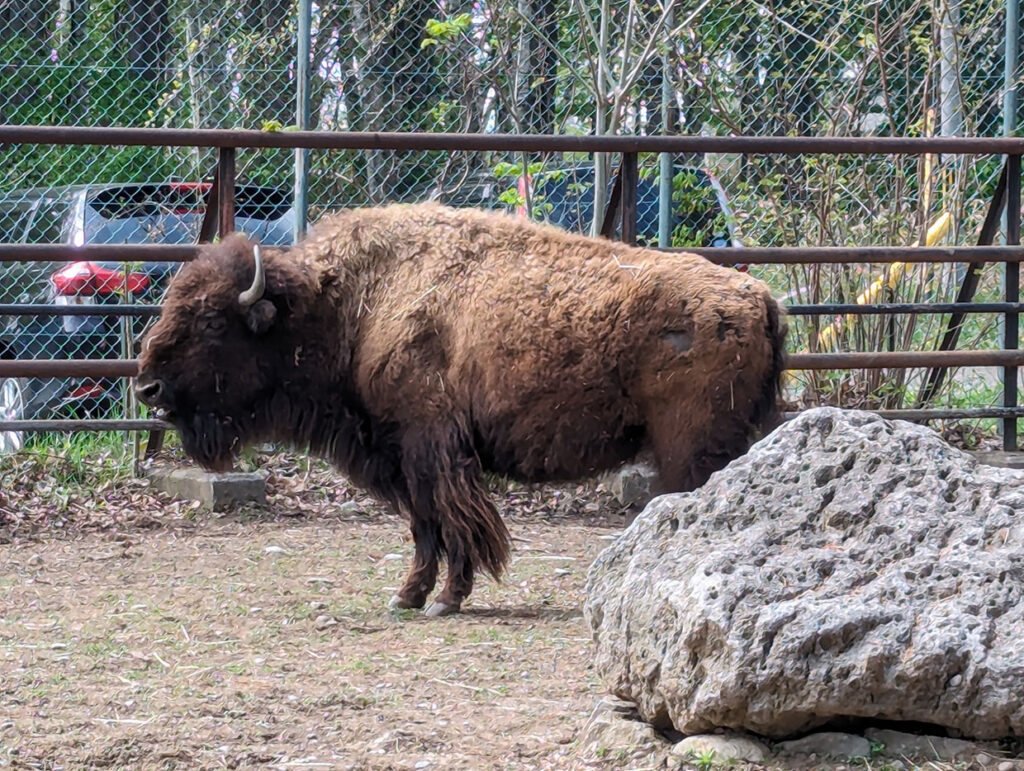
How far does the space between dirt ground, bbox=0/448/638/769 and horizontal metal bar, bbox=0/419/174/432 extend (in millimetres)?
396

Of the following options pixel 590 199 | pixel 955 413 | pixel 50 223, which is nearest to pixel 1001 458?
pixel 955 413

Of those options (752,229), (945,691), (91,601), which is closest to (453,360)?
(91,601)

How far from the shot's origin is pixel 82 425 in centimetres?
738

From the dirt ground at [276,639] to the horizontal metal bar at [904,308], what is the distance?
1572mm

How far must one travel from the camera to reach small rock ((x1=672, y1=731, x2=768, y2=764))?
3264 millimetres

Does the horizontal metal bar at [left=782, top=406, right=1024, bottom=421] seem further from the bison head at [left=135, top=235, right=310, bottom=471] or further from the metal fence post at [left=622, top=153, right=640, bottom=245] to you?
the bison head at [left=135, top=235, right=310, bottom=471]

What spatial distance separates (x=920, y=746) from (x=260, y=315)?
3280 mm

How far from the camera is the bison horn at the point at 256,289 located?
18.3ft

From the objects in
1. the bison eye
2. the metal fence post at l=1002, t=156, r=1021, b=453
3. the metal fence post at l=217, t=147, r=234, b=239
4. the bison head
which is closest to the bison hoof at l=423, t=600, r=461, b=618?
the bison head

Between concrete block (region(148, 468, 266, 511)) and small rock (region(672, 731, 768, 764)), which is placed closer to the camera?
small rock (region(672, 731, 768, 764))

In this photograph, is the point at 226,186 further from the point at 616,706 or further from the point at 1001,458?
the point at 1001,458

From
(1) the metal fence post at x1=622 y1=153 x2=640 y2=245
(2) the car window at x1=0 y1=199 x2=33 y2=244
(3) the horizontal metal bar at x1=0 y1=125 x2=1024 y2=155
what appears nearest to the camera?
(3) the horizontal metal bar at x1=0 y1=125 x2=1024 y2=155

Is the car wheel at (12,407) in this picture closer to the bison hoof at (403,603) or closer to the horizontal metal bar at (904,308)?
the bison hoof at (403,603)

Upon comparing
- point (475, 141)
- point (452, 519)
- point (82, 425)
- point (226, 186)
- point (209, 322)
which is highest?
point (475, 141)
